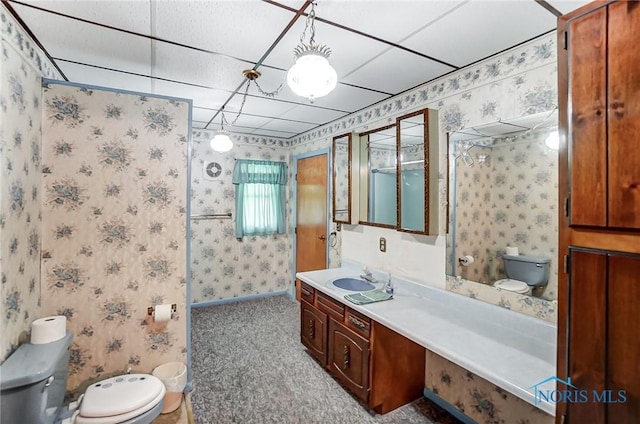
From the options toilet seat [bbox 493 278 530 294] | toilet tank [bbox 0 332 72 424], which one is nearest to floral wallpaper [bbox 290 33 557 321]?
toilet seat [bbox 493 278 530 294]

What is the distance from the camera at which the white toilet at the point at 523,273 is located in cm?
159

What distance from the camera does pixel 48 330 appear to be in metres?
1.60

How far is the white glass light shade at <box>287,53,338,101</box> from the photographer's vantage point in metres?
1.30

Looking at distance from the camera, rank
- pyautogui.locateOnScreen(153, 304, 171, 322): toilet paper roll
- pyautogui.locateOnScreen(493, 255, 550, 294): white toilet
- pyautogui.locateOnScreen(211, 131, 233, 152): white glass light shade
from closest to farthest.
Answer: pyautogui.locateOnScreen(493, 255, 550, 294): white toilet, pyautogui.locateOnScreen(153, 304, 171, 322): toilet paper roll, pyautogui.locateOnScreen(211, 131, 233, 152): white glass light shade

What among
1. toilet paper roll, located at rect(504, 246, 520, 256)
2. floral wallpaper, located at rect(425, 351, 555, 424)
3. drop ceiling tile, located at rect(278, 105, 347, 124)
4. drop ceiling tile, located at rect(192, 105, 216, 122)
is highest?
drop ceiling tile, located at rect(192, 105, 216, 122)

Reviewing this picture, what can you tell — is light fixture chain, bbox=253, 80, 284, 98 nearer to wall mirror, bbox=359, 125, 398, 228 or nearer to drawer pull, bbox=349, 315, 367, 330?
wall mirror, bbox=359, 125, 398, 228

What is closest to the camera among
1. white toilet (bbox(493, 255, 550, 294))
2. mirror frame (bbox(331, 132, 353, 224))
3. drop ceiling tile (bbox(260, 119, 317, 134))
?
white toilet (bbox(493, 255, 550, 294))

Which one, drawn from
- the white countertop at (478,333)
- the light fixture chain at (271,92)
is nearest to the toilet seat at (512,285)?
the white countertop at (478,333)

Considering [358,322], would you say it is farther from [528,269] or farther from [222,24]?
[222,24]

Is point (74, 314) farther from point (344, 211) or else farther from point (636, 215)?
point (636, 215)

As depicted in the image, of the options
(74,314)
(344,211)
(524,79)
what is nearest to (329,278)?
(344,211)

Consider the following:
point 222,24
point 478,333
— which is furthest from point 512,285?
point 222,24

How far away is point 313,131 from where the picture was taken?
3904 millimetres

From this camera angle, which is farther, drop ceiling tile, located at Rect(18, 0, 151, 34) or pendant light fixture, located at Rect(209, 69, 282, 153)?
pendant light fixture, located at Rect(209, 69, 282, 153)
